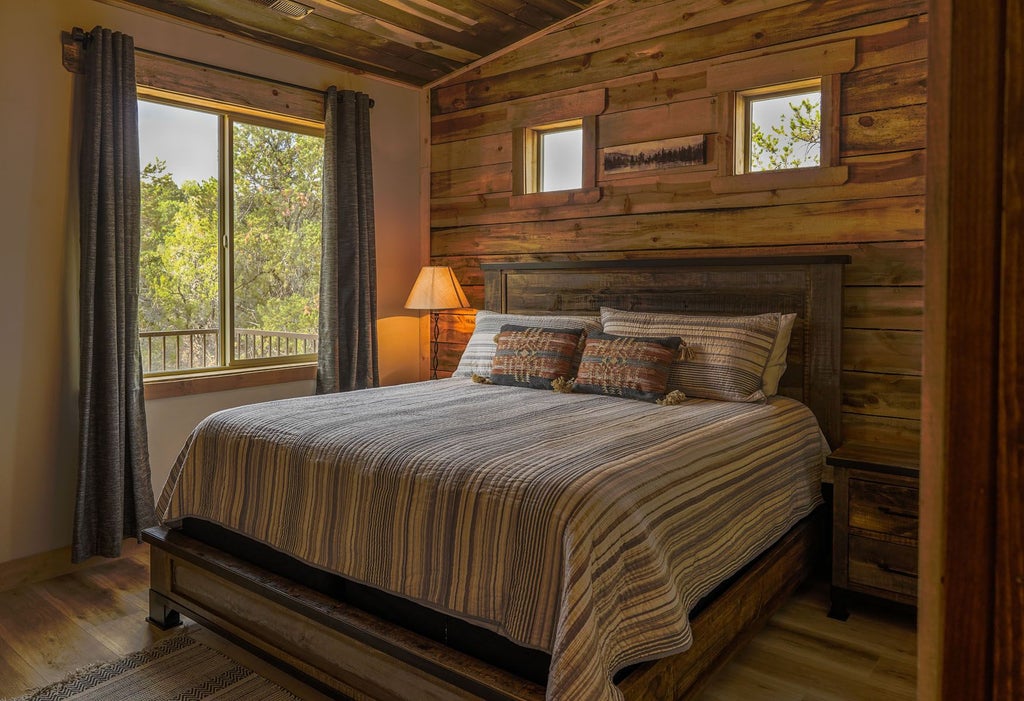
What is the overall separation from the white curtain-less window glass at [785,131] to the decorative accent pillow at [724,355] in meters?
0.75

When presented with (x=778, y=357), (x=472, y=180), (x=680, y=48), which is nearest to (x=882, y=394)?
(x=778, y=357)

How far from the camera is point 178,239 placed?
12.1 feet

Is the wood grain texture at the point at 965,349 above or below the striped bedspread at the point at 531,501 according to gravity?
above

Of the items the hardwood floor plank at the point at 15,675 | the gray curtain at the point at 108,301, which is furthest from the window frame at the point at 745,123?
the hardwood floor plank at the point at 15,675

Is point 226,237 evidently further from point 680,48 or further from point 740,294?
point 740,294

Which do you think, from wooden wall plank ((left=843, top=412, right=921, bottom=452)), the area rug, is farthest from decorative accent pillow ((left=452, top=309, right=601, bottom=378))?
the area rug

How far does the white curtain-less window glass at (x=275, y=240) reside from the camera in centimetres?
394

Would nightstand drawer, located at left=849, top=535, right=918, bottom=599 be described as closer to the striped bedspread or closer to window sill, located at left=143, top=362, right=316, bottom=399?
the striped bedspread

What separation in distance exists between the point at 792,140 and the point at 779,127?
93 mm

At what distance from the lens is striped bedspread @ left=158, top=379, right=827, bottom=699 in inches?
65.6

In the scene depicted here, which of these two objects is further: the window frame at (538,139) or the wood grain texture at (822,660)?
the window frame at (538,139)

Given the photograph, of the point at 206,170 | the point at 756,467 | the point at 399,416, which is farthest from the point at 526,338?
the point at 206,170

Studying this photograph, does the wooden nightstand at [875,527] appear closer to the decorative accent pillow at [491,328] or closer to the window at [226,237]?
the decorative accent pillow at [491,328]

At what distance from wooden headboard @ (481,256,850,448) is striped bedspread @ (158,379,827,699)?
0.36 meters
